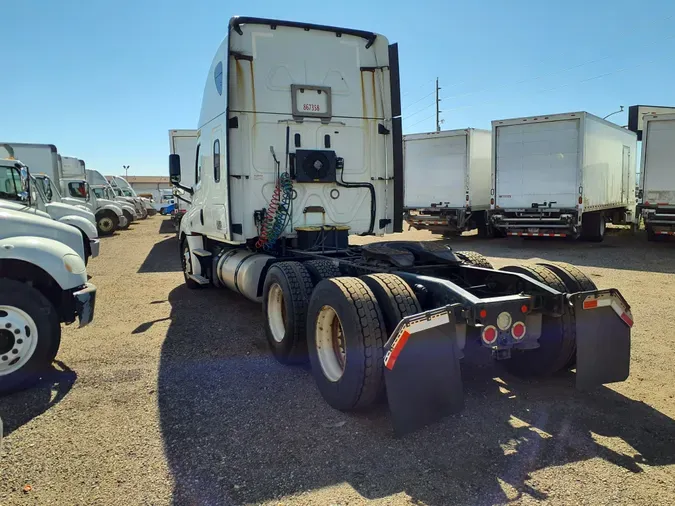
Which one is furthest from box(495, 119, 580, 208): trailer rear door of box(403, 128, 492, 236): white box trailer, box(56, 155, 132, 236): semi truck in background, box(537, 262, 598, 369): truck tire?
box(56, 155, 132, 236): semi truck in background

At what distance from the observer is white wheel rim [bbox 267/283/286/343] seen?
526 cm

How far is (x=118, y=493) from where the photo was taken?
2982 millimetres

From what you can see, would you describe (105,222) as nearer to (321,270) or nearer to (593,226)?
(593,226)

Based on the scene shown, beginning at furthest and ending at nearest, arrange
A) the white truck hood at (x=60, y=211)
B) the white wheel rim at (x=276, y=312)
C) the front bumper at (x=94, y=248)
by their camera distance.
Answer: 1. the white truck hood at (x=60, y=211)
2. the front bumper at (x=94, y=248)
3. the white wheel rim at (x=276, y=312)

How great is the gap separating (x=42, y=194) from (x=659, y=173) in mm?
15736

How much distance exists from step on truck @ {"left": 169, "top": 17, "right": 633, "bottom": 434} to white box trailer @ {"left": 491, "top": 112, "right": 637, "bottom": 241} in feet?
29.4

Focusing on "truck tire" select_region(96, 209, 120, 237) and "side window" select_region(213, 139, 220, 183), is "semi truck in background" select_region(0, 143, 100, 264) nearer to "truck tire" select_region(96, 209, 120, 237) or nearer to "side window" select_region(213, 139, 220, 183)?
"side window" select_region(213, 139, 220, 183)

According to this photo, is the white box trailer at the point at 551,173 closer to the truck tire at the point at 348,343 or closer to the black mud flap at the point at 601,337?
the black mud flap at the point at 601,337

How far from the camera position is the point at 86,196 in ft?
67.1

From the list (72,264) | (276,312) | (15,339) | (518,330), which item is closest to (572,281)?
(518,330)

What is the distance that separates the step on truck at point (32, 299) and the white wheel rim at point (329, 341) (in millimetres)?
2413

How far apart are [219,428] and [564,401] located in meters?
2.74

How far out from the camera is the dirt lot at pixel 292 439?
2.95 metres

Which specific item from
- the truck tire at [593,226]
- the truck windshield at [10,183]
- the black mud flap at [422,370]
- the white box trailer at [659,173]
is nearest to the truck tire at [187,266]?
the truck windshield at [10,183]
